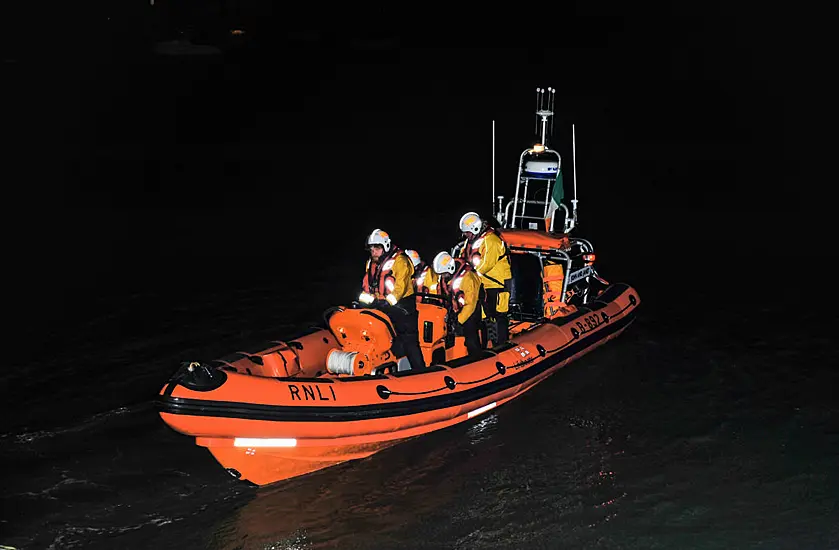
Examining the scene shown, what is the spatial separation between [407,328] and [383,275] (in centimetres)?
45

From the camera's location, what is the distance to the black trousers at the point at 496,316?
9086mm

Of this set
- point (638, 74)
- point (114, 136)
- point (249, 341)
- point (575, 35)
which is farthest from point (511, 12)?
point (249, 341)

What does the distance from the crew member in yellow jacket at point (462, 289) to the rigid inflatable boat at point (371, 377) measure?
112 millimetres

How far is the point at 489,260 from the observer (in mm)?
8969

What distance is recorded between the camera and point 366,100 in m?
33.2

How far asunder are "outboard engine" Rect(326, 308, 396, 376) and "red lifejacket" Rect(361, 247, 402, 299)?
210 millimetres

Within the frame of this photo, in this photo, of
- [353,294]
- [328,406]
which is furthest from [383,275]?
[353,294]

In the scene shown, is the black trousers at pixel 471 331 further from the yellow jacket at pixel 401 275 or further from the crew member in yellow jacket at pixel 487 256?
the yellow jacket at pixel 401 275

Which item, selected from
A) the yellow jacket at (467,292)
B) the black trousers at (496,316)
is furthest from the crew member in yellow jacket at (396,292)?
the black trousers at (496,316)

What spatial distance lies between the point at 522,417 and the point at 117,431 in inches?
130

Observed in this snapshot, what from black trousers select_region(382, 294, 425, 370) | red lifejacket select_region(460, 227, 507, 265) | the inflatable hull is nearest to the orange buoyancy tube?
the inflatable hull

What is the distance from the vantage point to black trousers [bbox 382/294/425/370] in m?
8.23

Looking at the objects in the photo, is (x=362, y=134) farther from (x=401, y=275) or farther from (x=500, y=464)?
(x=500, y=464)

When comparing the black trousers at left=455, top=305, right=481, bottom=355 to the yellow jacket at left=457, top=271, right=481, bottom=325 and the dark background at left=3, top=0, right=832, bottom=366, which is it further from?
the dark background at left=3, top=0, right=832, bottom=366
